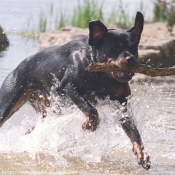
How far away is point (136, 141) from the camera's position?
6.37 metres

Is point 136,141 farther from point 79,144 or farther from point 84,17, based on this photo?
point 84,17

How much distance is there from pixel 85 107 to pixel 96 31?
26.9 inches

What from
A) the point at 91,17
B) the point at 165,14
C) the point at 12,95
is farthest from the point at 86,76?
the point at 165,14

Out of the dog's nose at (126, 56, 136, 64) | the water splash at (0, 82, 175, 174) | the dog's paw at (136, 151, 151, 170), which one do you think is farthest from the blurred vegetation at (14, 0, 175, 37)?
the dog's paw at (136, 151, 151, 170)

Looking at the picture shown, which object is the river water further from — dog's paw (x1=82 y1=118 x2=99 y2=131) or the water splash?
dog's paw (x1=82 y1=118 x2=99 y2=131)

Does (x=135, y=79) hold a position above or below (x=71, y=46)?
below

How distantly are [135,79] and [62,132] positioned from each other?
4.20m

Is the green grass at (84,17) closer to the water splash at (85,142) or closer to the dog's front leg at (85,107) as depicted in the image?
the water splash at (85,142)

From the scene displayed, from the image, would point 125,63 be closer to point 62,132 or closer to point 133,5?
point 62,132

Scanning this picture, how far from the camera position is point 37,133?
735 centimetres

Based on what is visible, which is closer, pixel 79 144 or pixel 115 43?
pixel 115 43

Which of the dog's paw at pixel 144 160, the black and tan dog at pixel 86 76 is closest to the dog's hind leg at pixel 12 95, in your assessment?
the black and tan dog at pixel 86 76

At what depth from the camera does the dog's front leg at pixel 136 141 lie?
608 centimetres

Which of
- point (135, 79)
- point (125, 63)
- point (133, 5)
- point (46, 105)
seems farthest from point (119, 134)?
point (133, 5)
